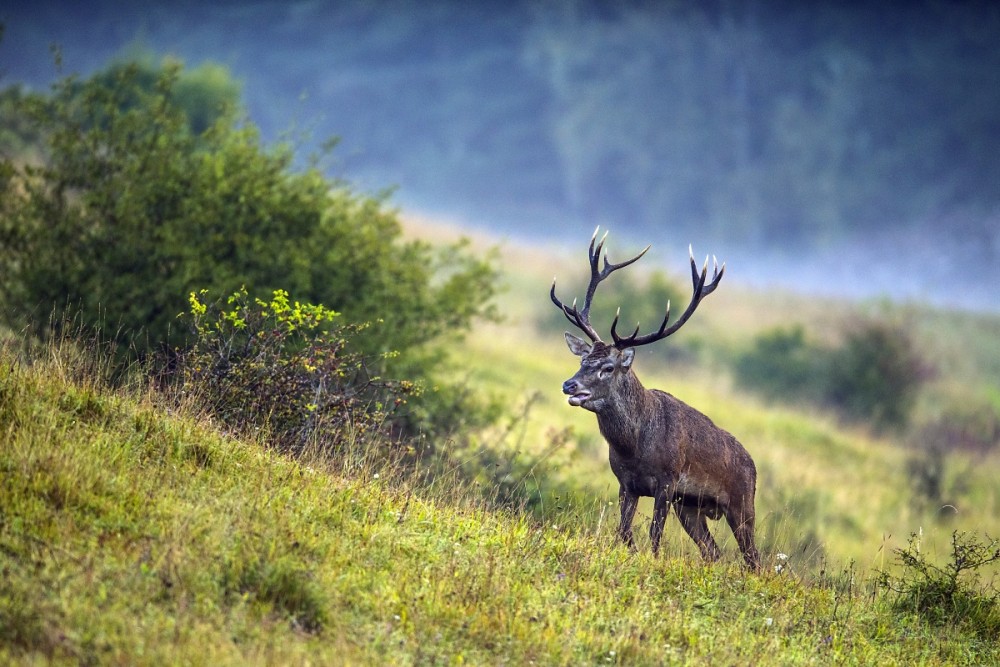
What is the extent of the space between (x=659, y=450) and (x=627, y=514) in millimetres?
691

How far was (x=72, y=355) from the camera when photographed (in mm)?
10188

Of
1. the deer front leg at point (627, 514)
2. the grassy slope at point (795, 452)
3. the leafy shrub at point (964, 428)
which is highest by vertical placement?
the leafy shrub at point (964, 428)

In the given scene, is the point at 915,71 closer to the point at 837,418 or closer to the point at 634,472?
the point at 837,418

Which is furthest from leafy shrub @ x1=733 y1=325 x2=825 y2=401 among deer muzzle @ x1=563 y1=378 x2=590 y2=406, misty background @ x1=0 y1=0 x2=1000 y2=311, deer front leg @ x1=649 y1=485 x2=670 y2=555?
misty background @ x1=0 y1=0 x2=1000 y2=311

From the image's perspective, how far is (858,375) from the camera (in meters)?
34.9

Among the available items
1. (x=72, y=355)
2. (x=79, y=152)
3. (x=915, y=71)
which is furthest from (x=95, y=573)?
(x=915, y=71)

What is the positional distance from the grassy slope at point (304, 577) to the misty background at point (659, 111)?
8492cm

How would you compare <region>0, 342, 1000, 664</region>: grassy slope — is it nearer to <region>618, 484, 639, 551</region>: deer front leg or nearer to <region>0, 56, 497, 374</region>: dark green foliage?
<region>618, 484, 639, 551</region>: deer front leg

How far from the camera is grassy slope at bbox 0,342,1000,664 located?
7098 millimetres

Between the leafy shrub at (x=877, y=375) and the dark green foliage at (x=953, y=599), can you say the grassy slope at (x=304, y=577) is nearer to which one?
the dark green foliage at (x=953, y=599)

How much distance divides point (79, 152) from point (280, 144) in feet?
9.03

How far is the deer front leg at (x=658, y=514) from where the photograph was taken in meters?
10.6

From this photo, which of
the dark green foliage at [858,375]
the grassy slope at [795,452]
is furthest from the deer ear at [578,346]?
the dark green foliage at [858,375]

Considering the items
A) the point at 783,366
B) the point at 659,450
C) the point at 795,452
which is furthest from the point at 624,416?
the point at 783,366
